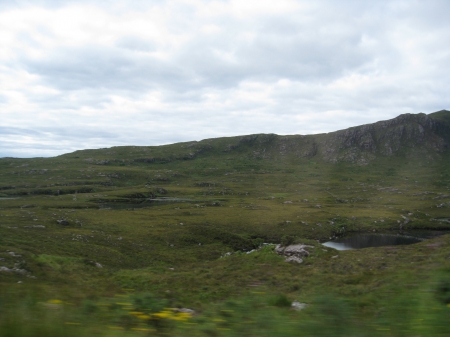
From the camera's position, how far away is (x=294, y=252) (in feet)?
111

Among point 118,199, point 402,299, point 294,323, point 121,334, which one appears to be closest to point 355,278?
point 402,299

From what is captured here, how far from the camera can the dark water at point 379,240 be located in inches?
2243

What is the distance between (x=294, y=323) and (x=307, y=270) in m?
24.4

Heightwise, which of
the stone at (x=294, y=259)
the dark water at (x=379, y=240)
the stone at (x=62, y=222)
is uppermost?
the stone at (x=62, y=222)

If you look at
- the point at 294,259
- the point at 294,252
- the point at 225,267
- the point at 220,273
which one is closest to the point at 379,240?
the point at 294,252

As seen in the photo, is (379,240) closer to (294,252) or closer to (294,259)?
(294,252)

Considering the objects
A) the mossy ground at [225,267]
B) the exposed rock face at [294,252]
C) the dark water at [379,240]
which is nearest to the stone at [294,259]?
the exposed rock face at [294,252]

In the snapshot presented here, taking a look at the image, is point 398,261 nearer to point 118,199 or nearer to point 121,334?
point 121,334

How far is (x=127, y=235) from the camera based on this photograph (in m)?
Answer: 50.9

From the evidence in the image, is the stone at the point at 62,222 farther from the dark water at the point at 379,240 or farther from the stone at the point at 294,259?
the dark water at the point at 379,240

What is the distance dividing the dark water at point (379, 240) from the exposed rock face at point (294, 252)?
22.8 meters

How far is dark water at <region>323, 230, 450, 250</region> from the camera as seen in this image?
57.0 m

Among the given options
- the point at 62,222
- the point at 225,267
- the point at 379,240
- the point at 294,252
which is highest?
the point at 62,222

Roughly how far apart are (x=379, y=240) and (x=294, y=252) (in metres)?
37.6
